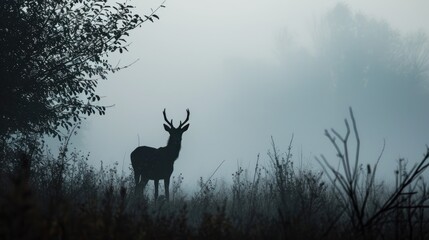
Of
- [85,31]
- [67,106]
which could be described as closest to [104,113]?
[67,106]

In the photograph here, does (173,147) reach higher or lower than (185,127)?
lower

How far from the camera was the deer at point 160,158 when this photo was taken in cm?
1560

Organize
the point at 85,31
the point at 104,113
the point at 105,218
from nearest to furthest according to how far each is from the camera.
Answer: the point at 105,218 → the point at 85,31 → the point at 104,113

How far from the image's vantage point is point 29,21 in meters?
13.1

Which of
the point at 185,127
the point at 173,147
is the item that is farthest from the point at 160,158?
the point at 185,127

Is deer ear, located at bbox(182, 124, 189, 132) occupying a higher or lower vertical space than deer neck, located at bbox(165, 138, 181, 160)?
higher

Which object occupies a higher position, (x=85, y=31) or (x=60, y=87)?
(x=85, y=31)

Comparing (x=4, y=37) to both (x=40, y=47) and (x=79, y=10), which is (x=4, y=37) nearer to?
(x=40, y=47)

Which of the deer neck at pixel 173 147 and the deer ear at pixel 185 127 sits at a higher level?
the deer ear at pixel 185 127

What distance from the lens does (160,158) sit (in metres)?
15.9

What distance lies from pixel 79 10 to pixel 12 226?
42.9 feet

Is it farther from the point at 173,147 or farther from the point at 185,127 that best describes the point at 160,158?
the point at 185,127

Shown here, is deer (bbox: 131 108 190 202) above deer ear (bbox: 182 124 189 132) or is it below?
below

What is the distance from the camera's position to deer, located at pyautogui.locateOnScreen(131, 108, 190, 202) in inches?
614
